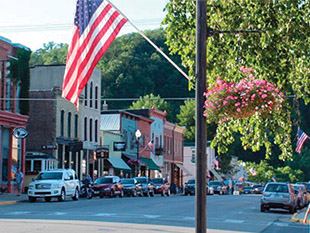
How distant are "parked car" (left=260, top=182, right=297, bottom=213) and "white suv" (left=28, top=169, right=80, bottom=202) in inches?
455

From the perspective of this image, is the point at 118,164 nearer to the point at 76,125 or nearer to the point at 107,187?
the point at 76,125

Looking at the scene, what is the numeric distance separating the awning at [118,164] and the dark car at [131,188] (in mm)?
11696

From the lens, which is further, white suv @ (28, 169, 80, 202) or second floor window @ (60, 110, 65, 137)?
second floor window @ (60, 110, 65, 137)

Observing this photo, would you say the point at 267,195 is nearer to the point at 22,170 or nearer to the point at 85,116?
the point at 22,170

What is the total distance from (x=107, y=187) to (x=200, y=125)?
3623 cm

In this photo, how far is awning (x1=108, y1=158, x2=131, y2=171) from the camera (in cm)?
6135

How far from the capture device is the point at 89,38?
11.3 m

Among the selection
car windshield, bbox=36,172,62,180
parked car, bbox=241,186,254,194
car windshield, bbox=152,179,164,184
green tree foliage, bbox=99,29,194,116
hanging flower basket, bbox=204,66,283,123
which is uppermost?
green tree foliage, bbox=99,29,194,116

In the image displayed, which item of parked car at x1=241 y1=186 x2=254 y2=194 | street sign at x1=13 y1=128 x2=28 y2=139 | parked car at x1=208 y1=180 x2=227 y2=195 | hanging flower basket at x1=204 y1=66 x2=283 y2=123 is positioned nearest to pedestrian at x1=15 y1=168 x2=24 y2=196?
street sign at x1=13 y1=128 x2=28 y2=139

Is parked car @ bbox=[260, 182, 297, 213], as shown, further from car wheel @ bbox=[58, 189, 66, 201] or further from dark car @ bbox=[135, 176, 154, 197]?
dark car @ bbox=[135, 176, 154, 197]

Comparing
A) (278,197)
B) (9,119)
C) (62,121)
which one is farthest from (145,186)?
(278,197)

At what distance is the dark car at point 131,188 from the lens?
48.2 metres

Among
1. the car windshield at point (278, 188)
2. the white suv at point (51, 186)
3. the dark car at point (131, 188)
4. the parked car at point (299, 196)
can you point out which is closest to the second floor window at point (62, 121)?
the dark car at point (131, 188)

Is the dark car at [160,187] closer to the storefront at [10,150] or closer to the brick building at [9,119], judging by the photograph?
the storefront at [10,150]
